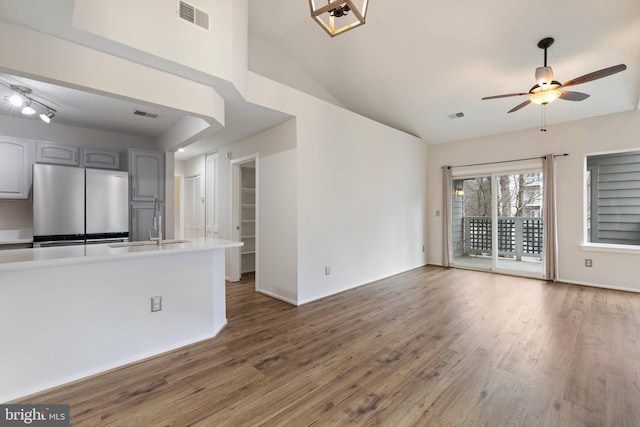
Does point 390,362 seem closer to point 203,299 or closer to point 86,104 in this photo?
point 203,299

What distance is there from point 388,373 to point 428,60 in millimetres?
4177

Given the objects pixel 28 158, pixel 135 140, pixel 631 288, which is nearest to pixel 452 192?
pixel 631 288

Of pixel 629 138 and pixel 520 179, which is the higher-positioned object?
pixel 629 138

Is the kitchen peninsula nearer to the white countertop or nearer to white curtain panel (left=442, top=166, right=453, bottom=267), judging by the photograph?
the white countertop

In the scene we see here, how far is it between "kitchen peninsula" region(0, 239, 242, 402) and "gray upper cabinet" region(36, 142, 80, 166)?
6.38 ft

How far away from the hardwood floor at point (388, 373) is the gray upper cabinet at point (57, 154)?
3.05m

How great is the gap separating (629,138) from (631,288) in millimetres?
2430

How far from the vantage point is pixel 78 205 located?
3.69m

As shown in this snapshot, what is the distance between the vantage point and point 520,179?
560 cm

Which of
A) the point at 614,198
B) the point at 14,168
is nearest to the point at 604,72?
the point at 614,198

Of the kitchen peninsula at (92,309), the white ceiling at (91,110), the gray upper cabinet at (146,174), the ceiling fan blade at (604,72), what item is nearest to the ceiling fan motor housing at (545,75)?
the ceiling fan blade at (604,72)

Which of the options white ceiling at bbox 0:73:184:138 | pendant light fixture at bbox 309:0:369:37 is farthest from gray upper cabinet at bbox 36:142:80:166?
pendant light fixture at bbox 309:0:369:37

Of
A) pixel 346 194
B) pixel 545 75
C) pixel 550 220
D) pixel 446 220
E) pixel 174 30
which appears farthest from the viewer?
pixel 446 220

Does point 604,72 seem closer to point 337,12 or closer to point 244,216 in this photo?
point 337,12
